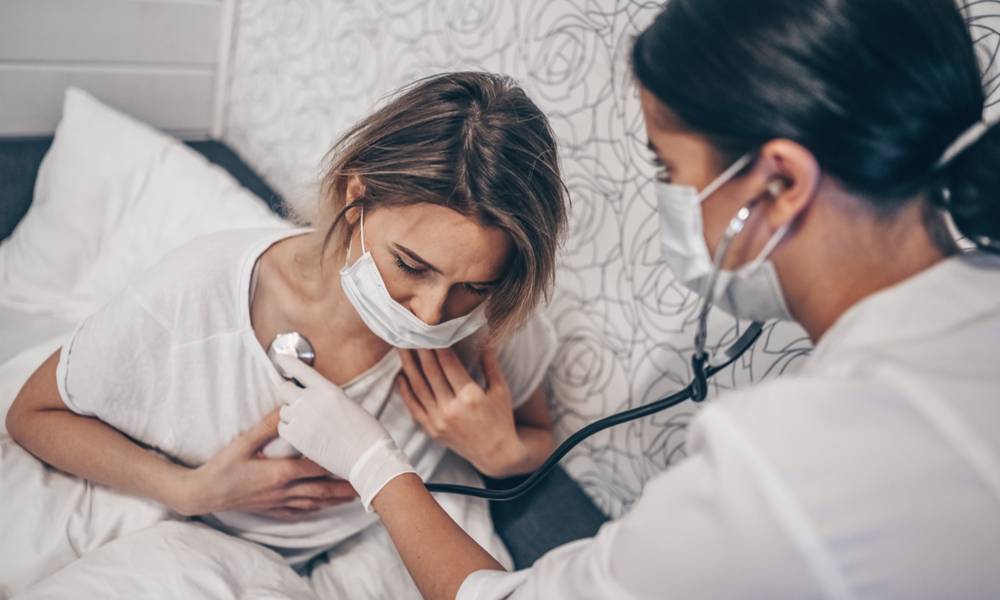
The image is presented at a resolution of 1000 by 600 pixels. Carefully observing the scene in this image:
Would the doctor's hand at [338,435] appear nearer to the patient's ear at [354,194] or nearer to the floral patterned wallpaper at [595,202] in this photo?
the patient's ear at [354,194]

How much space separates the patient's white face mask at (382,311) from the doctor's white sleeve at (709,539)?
40 cm

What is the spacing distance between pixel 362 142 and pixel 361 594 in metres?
0.69

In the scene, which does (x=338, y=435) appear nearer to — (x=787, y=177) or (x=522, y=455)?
(x=522, y=455)

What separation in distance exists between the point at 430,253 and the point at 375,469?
0.29 m

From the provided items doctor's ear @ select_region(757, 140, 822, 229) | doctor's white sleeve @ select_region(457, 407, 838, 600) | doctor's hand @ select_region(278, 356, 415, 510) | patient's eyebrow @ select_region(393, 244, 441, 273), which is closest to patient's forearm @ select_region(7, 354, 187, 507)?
doctor's hand @ select_region(278, 356, 415, 510)

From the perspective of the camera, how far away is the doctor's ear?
0.57 meters

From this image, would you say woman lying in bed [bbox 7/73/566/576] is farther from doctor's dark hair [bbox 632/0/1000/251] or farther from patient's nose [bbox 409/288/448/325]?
doctor's dark hair [bbox 632/0/1000/251]

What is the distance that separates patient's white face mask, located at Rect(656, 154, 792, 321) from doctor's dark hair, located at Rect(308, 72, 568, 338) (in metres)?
0.23

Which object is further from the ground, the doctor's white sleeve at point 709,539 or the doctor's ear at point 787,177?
the doctor's ear at point 787,177

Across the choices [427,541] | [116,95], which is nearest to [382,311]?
[427,541]

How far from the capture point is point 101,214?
4.75 feet

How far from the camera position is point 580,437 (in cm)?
94

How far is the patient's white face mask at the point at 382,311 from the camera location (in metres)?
0.89

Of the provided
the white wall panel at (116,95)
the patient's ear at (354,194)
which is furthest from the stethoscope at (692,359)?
the white wall panel at (116,95)
